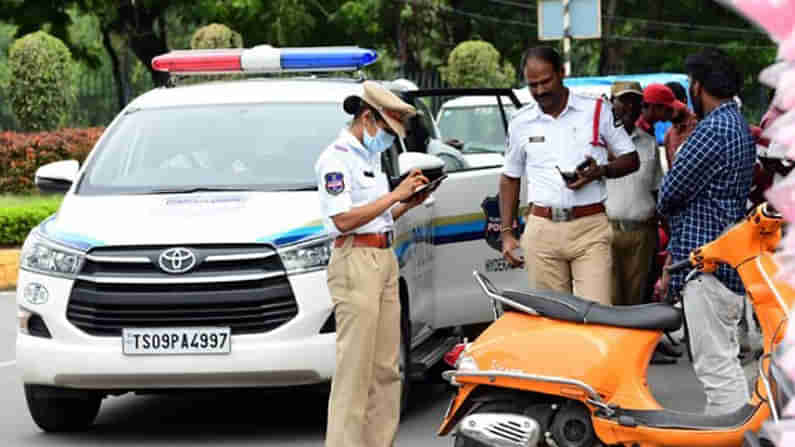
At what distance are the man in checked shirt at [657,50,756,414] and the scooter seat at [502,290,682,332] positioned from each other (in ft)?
1.55

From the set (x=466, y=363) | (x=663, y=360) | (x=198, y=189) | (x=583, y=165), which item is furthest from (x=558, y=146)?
(x=663, y=360)

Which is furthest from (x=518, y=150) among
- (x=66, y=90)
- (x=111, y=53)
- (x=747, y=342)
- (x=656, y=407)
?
(x=111, y=53)

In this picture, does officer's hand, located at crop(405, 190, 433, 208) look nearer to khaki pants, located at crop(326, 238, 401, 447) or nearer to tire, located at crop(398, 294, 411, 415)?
khaki pants, located at crop(326, 238, 401, 447)

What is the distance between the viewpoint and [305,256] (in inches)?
253

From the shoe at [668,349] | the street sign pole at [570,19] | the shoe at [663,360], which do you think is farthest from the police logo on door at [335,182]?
the street sign pole at [570,19]

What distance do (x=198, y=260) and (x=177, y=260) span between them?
0.10m

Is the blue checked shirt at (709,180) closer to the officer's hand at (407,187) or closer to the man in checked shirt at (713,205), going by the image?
the man in checked shirt at (713,205)

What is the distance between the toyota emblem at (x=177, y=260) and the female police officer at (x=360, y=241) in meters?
1.01

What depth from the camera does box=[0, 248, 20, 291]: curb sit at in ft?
47.2

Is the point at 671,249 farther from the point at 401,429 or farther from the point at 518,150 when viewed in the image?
the point at 401,429

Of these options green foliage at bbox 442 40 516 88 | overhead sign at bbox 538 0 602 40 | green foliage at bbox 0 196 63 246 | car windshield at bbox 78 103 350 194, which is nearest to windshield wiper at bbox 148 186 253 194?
car windshield at bbox 78 103 350 194

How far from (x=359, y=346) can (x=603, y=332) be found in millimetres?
1063

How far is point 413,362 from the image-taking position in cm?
713

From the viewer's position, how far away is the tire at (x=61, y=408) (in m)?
6.71
